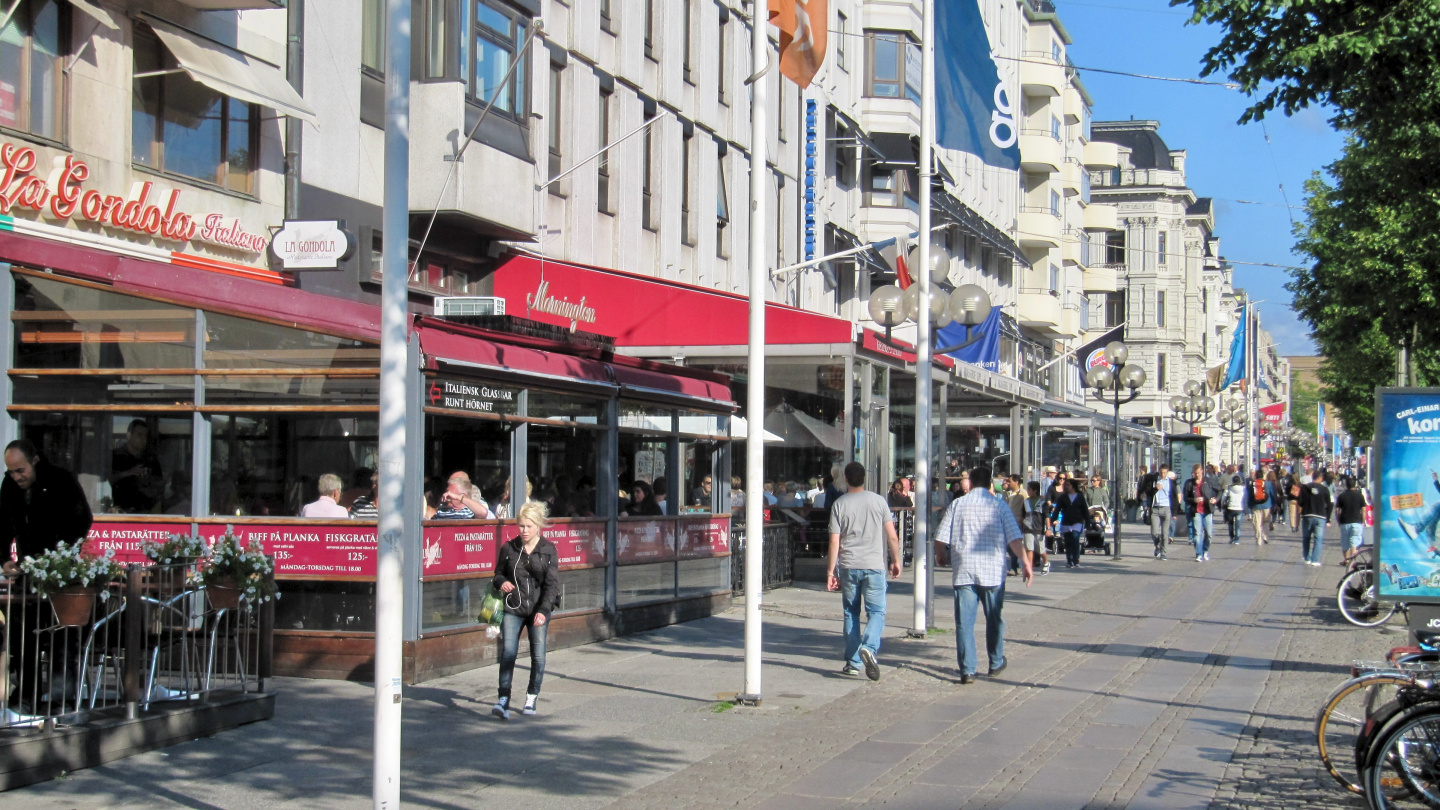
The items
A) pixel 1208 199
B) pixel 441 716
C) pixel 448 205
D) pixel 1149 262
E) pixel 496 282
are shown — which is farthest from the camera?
pixel 1208 199

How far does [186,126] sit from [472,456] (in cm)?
702

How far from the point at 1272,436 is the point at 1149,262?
30093mm

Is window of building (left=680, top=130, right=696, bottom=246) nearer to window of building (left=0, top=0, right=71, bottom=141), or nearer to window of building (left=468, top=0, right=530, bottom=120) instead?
window of building (left=468, top=0, right=530, bottom=120)

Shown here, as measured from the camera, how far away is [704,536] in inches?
695

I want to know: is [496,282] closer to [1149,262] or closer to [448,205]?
[448,205]

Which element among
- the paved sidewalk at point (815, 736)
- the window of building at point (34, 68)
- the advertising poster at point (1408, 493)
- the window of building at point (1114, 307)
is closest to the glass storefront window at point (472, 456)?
the paved sidewalk at point (815, 736)

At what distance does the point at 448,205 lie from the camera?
2011cm

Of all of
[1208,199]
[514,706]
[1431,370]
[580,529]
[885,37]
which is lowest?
[514,706]

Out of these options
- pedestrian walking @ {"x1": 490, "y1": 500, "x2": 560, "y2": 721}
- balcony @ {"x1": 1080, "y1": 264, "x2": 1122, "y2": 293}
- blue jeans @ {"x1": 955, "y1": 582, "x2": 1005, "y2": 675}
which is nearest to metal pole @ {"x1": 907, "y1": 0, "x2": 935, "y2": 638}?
blue jeans @ {"x1": 955, "y1": 582, "x2": 1005, "y2": 675}

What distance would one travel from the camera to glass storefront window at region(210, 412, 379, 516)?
40.7 feet

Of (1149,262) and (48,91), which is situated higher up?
(1149,262)

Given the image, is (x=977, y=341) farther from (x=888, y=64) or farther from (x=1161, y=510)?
(x=888, y=64)

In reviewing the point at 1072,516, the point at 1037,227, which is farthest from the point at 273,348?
the point at 1037,227

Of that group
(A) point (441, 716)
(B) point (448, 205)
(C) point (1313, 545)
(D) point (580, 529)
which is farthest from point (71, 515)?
(C) point (1313, 545)
